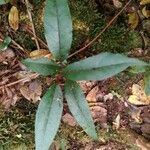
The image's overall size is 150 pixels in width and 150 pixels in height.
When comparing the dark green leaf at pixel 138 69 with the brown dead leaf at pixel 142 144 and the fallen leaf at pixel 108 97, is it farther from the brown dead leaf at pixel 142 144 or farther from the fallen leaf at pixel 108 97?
the brown dead leaf at pixel 142 144

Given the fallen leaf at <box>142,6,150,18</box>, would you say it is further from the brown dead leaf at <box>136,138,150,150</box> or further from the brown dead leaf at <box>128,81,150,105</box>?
the brown dead leaf at <box>136,138,150,150</box>

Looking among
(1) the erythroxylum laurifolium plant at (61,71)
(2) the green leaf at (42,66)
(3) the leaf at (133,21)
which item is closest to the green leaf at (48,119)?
(1) the erythroxylum laurifolium plant at (61,71)

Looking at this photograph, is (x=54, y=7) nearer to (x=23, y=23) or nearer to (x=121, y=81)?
(x=23, y=23)

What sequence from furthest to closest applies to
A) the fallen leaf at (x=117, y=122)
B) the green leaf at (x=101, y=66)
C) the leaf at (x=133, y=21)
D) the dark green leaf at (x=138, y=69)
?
the leaf at (x=133, y=21) → the fallen leaf at (x=117, y=122) → the dark green leaf at (x=138, y=69) → the green leaf at (x=101, y=66)

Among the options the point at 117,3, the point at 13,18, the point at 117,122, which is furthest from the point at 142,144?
the point at 13,18

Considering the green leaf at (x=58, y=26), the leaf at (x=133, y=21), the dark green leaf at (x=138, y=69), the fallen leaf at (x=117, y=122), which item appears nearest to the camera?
the green leaf at (x=58, y=26)

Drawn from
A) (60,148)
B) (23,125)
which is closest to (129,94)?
(60,148)

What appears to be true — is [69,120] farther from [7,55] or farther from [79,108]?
[7,55]
